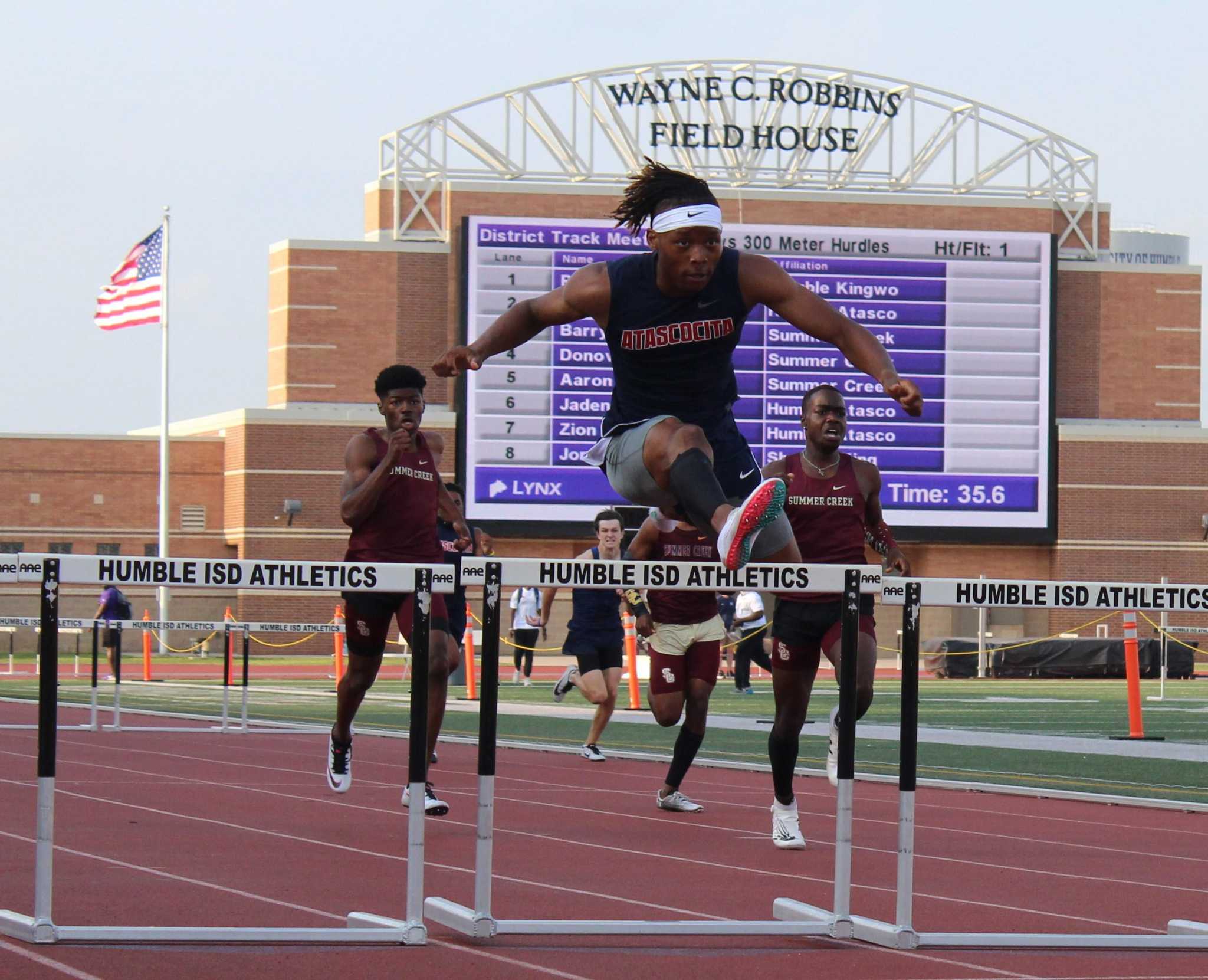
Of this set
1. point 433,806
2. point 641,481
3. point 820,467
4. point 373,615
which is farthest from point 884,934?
point 433,806

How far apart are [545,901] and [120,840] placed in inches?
110

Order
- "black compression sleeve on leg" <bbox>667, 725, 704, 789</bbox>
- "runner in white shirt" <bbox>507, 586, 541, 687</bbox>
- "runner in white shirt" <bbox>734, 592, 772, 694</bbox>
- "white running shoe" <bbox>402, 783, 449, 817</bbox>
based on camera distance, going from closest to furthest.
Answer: "white running shoe" <bbox>402, 783, 449, 817</bbox> < "black compression sleeve on leg" <bbox>667, 725, 704, 789</bbox> < "runner in white shirt" <bbox>734, 592, 772, 694</bbox> < "runner in white shirt" <bbox>507, 586, 541, 687</bbox>

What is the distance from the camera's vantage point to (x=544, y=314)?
24.4 ft

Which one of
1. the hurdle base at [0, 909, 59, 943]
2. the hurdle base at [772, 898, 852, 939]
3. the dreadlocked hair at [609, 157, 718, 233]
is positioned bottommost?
the hurdle base at [772, 898, 852, 939]

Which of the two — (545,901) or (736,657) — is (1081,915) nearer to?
(545,901)

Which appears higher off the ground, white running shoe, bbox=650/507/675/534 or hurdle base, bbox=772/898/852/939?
white running shoe, bbox=650/507/675/534

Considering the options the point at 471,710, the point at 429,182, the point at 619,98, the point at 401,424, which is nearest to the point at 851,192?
the point at 619,98

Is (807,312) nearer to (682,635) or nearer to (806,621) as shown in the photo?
(806,621)

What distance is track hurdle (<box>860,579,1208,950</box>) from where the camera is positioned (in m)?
6.85

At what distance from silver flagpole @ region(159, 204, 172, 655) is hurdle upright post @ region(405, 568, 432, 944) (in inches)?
1610

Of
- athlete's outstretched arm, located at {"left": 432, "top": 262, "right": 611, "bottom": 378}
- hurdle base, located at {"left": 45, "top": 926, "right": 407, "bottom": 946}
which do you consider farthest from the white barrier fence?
athlete's outstretched arm, located at {"left": 432, "top": 262, "right": 611, "bottom": 378}

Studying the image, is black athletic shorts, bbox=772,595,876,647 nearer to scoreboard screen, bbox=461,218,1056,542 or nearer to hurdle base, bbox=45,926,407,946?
hurdle base, bbox=45,926,407,946

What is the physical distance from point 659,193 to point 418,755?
234 centimetres

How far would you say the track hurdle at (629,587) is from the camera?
679 centimetres
